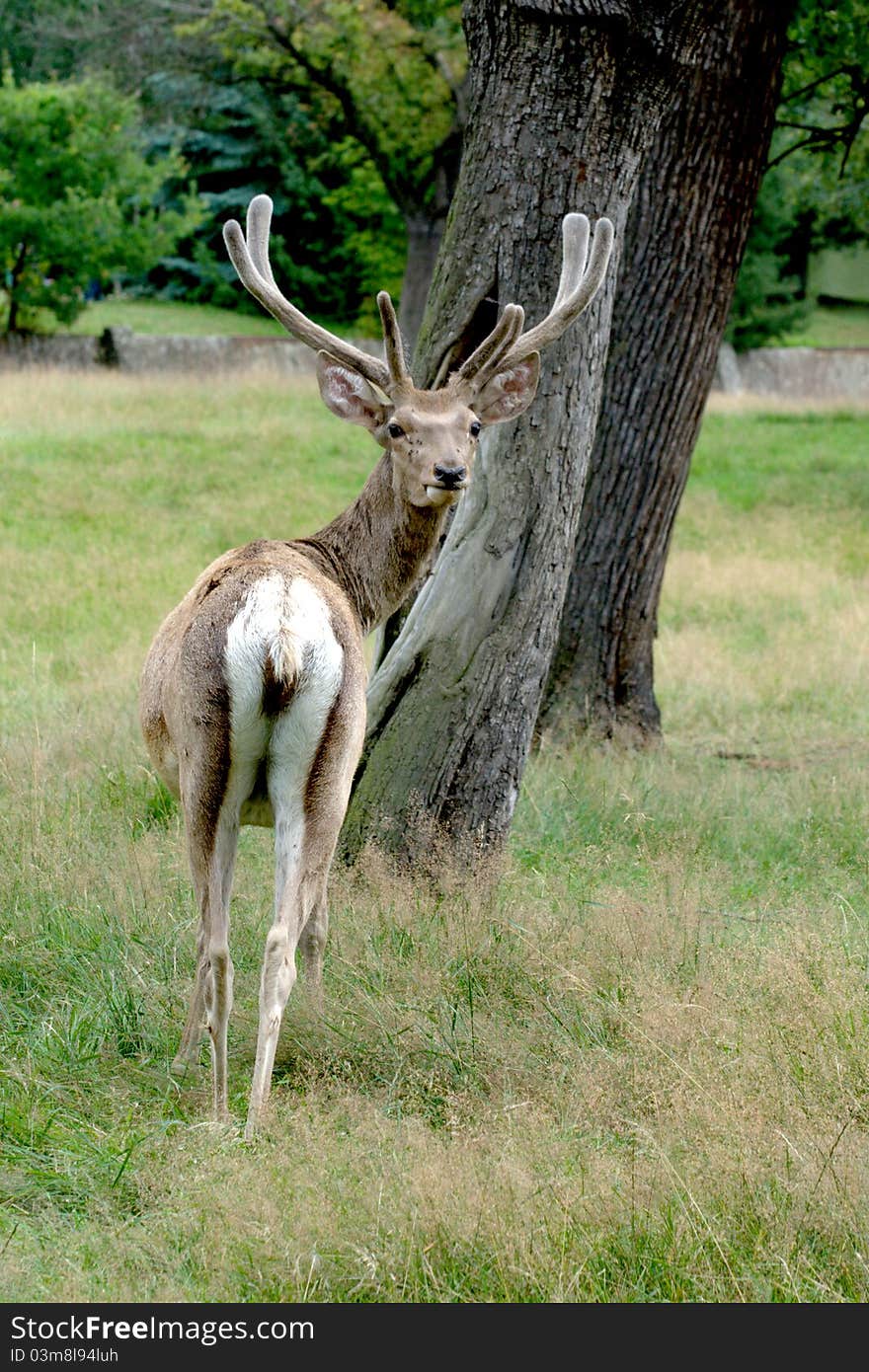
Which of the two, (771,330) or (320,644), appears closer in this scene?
(320,644)

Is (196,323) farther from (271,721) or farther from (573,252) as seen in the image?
(271,721)

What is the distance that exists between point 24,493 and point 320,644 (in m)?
12.7

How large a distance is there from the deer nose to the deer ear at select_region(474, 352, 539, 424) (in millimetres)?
531

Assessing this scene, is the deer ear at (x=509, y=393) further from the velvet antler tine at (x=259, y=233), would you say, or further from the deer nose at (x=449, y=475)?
the velvet antler tine at (x=259, y=233)

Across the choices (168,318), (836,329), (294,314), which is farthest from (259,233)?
(836,329)

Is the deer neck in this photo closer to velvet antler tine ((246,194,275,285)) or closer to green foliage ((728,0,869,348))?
velvet antler tine ((246,194,275,285))

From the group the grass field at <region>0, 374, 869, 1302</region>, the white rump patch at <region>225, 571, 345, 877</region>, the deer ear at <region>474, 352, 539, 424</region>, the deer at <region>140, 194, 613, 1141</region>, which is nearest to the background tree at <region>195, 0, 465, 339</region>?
the grass field at <region>0, 374, 869, 1302</region>

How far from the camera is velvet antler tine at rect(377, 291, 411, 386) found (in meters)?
4.98

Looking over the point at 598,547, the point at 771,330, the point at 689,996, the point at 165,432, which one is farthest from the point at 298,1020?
the point at 771,330

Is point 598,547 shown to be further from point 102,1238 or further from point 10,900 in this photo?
point 102,1238

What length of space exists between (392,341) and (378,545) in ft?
2.35

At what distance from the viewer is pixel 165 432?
1986cm

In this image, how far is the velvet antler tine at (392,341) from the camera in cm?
498

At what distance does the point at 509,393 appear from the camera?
5.49 meters
